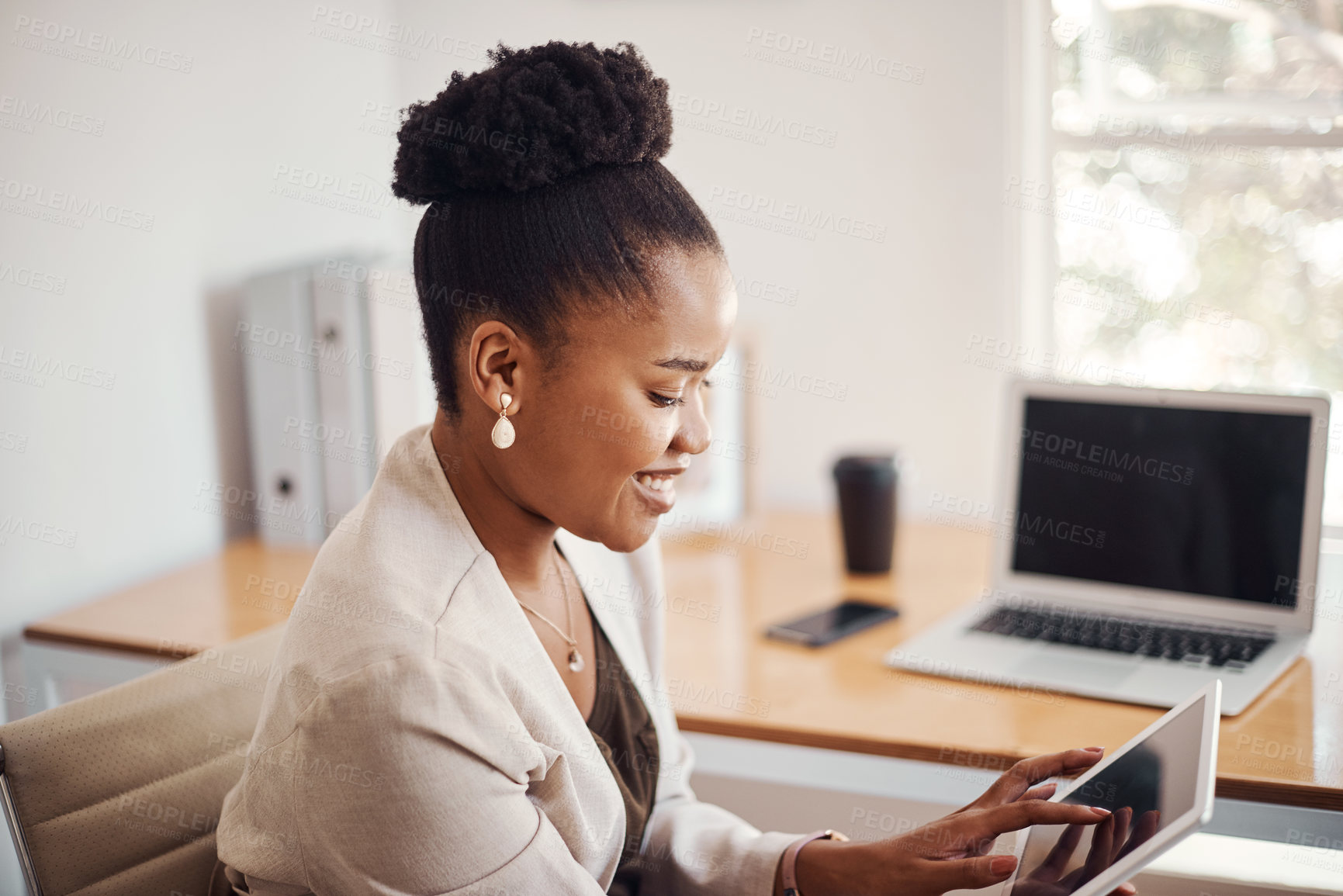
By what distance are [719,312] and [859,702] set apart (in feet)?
1.93

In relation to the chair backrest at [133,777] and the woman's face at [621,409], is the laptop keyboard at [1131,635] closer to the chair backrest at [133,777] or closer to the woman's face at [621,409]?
the woman's face at [621,409]

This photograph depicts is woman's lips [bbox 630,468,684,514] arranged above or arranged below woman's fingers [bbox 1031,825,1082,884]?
above

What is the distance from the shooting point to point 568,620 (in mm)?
1160

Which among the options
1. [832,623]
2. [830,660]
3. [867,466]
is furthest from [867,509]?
[830,660]

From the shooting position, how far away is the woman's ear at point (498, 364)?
94 centimetres

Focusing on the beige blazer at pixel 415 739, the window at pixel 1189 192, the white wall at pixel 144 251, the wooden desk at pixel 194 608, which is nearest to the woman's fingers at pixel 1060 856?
the beige blazer at pixel 415 739

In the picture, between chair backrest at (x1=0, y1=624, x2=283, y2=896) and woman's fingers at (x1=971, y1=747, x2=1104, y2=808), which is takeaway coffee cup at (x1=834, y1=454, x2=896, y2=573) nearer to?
woman's fingers at (x1=971, y1=747, x2=1104, y2=808)

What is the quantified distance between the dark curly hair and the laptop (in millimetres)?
755

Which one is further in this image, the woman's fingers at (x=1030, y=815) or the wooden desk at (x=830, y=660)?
the wooden desk at (x=830, y=660)

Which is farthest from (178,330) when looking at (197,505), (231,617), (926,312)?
(926,312)

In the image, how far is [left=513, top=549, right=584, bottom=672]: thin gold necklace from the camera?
1.11 m

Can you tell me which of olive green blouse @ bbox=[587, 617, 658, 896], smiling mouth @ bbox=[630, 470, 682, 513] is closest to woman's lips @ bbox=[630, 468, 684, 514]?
smiling mouth @ bbox=[630, 470, 682, 513]

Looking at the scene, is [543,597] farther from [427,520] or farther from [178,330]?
[178,330]

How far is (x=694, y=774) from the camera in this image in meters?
1.99
